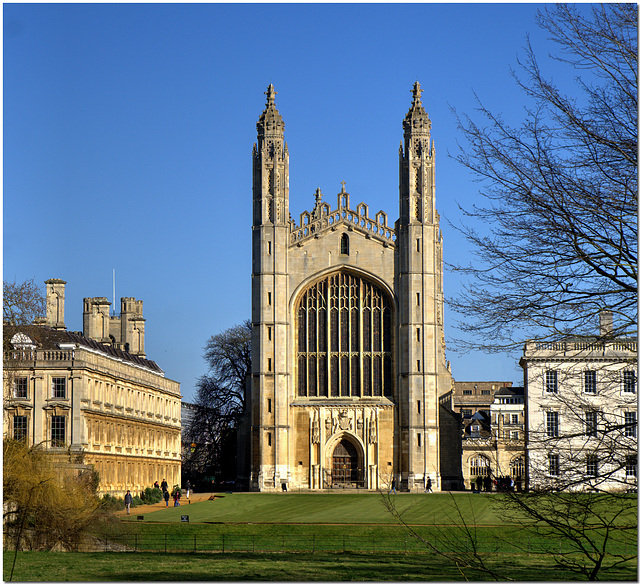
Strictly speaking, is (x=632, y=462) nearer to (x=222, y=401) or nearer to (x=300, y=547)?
(x=300, y=547)

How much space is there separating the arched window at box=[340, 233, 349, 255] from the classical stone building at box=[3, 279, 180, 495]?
13.8 metres

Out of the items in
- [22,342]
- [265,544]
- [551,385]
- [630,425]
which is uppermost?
[22,342]

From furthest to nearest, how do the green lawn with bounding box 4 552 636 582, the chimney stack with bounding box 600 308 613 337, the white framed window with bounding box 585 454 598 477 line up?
the green lawn with bounding box 4 552 636 582 < the chimney stack with bounding box 600 308 613 337 < the white framed window with bounding box 585 454 598 477

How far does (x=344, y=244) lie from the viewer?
59344mm

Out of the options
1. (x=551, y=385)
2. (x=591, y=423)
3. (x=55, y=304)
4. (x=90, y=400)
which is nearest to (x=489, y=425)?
(x=55, y=304)

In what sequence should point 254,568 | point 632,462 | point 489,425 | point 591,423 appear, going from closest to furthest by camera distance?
point 632,462
point 591,423
point 254,568
point 489,425

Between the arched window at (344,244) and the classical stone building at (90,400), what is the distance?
45.2 ft

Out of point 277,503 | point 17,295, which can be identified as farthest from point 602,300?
point 277,503

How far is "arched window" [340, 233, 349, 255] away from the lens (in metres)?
59.2

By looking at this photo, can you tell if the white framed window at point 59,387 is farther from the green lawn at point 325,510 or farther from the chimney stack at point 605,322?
the chimney stack at point 605,322

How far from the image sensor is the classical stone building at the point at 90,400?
46.2 meters

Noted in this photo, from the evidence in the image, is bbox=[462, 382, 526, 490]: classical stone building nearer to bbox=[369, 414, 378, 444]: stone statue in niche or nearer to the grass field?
bbox=[369, 414, 378, 444]: stone statue in niche

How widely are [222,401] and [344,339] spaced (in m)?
17.4

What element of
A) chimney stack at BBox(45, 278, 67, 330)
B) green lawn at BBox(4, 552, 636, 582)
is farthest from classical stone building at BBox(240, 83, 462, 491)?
green lawn at BBox(4, 552, 636, 582)
